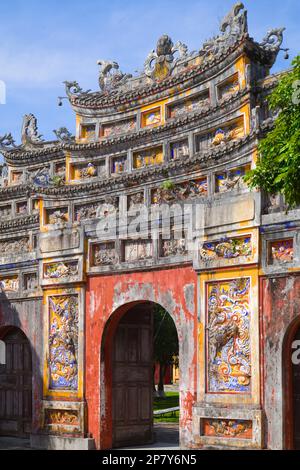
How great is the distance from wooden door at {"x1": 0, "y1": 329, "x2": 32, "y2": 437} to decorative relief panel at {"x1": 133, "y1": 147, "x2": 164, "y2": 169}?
5436 millimetres

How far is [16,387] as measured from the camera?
18.3 meters

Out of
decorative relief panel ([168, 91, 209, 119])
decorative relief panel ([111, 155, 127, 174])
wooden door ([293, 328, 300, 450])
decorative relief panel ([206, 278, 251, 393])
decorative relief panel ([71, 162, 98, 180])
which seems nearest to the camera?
wooden door ([293, 328, 300, 450])

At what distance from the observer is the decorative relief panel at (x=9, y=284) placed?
17750mm

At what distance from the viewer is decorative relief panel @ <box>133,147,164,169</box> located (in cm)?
1577

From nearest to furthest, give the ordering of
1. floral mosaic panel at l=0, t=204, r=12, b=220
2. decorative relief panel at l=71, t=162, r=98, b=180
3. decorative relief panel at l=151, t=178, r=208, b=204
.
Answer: decorative relief panel at l=151, t=178, r=208, b=204, decorative relief panel at l=71, t=162, r=98, b=180, floral mosaic panel at l=0, t=204, r=12, b=220

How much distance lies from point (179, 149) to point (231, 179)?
182 centimetres

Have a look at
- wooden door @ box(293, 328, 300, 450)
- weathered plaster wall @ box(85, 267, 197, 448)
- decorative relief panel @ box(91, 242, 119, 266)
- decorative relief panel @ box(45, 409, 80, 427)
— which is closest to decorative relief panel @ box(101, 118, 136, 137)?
decorative relief panel @ box(91, 242, 119, 266)

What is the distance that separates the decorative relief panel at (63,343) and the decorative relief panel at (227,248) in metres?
3.71

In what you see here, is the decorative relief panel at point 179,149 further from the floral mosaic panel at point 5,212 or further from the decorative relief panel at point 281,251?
the floral mosaic panel at point 5,212

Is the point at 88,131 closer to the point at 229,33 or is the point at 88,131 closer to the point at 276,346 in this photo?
the point at 229,33

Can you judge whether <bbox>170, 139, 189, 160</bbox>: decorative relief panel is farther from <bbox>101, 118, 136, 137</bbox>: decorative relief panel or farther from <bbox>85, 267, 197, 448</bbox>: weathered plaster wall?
<bbox>85, 267, 197, 448</bbox>: weathered plaster wall

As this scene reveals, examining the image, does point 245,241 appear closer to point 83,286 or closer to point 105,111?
point 83,286
